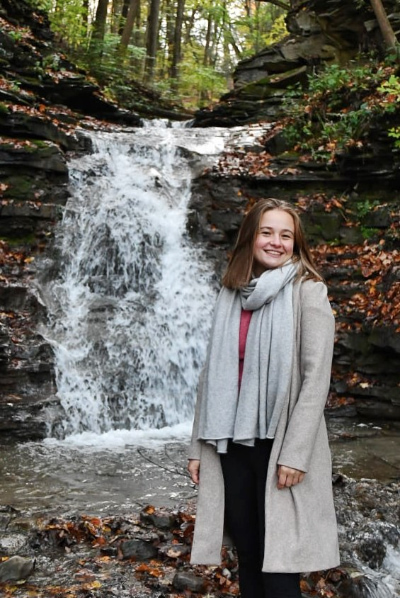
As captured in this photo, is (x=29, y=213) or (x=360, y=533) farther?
(x=29, y=213)

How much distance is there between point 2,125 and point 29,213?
1.94 metres

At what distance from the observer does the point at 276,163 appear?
37.6 feet

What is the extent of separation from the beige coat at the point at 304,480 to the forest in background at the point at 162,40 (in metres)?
13.6

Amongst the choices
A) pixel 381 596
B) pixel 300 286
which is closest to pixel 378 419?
pixel 381 596

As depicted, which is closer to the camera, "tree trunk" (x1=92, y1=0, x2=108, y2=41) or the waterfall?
the waterfall

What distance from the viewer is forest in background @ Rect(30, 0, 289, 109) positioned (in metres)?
17.7

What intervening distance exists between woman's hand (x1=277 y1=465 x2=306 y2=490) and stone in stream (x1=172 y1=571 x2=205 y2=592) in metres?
1.58

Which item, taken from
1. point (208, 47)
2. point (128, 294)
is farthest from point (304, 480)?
point (208, 47)

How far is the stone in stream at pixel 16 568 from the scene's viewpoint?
367 centimetres

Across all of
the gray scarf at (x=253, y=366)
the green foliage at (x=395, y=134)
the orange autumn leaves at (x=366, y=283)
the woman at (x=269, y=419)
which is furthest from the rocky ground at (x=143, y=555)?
the green foliage at (x=395, y=134)

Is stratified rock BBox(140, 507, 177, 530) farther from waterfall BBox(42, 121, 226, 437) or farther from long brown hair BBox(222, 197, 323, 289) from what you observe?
waterfall BBox(42, 121, 226, 437)

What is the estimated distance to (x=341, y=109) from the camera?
1209cm

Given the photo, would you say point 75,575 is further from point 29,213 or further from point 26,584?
point 29,213

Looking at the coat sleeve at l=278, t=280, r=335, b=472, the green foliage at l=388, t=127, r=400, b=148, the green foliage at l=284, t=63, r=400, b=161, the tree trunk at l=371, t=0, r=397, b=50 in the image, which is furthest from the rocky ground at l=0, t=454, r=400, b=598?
the tree trunk at l=371, t=0, r=397, b=50
